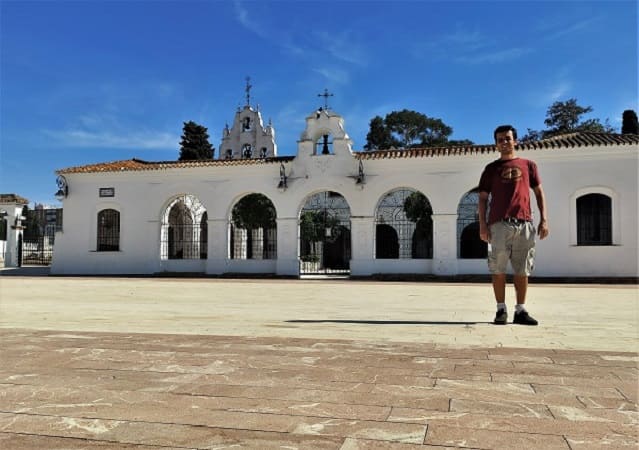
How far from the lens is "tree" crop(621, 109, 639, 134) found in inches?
877

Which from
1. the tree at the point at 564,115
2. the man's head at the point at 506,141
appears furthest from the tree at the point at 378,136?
the man's head at the point at 506,141

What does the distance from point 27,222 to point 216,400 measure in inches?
1110

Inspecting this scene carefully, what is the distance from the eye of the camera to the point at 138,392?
2613 mm

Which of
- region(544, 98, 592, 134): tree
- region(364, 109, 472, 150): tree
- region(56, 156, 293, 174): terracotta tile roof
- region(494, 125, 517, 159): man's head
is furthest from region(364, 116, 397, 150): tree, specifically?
region(494, 125, 517, 159): man's head

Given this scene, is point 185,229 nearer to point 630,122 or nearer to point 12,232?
point 12,232

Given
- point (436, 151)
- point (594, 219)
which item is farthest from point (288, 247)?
Result: point (594, 219)

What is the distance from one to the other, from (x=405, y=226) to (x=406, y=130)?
27.3 metres

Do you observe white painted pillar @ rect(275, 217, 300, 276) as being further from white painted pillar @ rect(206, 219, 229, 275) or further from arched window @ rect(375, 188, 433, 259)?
arched window @ rect(375, 188, 433, 259)

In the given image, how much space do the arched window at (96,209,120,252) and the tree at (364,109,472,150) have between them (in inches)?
1363

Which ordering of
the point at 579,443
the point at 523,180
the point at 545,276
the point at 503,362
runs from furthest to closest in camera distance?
the point at 545,276 < the point at 523,180 < the point at 503,362 < the point at 579,443

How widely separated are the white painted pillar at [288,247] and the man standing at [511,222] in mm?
14040

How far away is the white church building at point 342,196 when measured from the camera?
1673cm

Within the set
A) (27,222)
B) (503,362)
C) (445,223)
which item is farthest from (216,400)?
(27,222)

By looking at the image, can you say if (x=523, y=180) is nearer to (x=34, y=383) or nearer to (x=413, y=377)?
(x=413, y=377)
